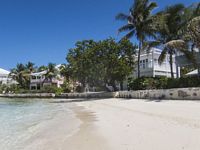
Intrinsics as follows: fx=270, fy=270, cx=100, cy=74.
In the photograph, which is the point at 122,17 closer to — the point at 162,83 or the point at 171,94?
the point at 162,83

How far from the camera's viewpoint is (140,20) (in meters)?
31.9

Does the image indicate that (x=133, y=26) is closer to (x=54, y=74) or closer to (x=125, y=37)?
(x=125, y=37)

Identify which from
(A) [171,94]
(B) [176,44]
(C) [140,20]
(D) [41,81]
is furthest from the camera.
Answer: (D) [41,81]

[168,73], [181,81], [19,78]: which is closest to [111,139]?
[181,81]

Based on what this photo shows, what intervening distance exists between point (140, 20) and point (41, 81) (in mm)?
41929

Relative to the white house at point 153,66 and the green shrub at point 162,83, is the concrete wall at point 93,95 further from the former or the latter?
the white house at point 153,66

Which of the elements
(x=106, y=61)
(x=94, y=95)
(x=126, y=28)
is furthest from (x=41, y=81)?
(x=126, y=28)

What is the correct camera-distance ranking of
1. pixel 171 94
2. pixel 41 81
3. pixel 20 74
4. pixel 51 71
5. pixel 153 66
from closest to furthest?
pixel 171 94 → pixel 153 66 → pixel 51 71 → pixel 41 81 → pixel 20 74

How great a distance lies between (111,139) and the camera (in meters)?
7.45

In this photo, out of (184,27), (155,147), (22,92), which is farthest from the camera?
(22,92)

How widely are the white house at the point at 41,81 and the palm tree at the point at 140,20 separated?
36250 millimetres

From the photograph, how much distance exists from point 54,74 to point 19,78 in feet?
43.2

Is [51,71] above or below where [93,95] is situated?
above

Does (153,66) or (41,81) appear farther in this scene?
(41,81)
